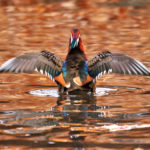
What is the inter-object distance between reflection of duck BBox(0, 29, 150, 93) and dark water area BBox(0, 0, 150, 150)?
0.84 ft

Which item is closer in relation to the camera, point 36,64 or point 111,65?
point 111,65

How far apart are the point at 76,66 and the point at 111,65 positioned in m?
0.54

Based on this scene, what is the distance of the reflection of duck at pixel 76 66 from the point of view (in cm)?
792

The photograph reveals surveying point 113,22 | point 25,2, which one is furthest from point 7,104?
point 25,2

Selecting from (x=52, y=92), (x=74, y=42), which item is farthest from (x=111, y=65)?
(x=52, y=92)

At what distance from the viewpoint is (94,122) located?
6133 millimetres

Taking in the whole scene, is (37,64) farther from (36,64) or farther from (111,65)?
(111,65)

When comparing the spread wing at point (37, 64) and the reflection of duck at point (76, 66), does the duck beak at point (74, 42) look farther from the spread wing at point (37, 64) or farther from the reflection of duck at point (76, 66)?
the spread wing at point (37, 64)

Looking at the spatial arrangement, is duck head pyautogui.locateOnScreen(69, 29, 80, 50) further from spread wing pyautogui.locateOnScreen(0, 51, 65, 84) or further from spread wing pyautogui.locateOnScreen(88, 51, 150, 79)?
spread wing pyautogui.locateOnScreen(88, 51, 150, 79)

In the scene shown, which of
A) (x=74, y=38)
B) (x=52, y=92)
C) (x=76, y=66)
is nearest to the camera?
(x=76, y=66)

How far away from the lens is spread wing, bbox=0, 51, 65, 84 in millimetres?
8156

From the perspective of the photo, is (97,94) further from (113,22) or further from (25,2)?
(25,2)

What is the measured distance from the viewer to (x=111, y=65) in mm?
8062

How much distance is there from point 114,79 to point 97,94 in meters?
1.33
